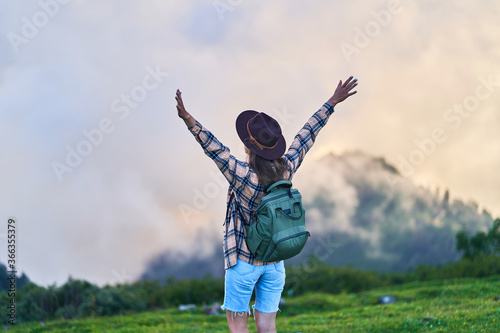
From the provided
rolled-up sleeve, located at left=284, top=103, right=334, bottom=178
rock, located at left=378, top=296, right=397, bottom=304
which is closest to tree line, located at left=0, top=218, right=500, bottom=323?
rock, located at left=378, top=296, right=397, bottom=304

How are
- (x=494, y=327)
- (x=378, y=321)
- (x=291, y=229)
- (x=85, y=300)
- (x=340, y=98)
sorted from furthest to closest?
(x=85, y=300) < (x=378, y=321) < (x=494, y=327) < (x=340, y=98) < (x=291, y=229)

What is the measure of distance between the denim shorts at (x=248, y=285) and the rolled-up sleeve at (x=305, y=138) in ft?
2.97

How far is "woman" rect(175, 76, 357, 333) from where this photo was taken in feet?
14.7

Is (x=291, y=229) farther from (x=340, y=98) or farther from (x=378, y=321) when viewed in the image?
(x=378, y=321)

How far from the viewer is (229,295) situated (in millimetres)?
4543

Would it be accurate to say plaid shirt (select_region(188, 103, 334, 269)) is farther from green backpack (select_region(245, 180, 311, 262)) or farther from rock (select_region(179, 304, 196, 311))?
rock (select_region(179, 304, 196, 311))

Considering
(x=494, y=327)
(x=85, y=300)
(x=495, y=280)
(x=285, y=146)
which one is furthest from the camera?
(x=495, y=280)

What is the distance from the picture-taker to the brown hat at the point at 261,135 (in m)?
4.69

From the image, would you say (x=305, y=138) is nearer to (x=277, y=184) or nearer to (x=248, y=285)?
(x=277, y=184)

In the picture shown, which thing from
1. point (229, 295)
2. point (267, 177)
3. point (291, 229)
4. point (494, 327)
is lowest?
point (494, 327)

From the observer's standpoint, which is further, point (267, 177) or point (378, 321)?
point (378, 321)

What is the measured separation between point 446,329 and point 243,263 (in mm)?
4054

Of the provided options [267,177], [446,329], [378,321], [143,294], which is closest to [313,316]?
[378,321]

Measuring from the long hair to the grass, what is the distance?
403 cm
